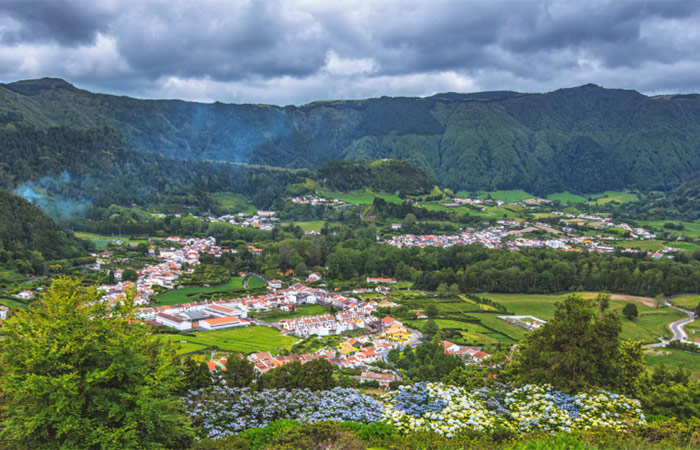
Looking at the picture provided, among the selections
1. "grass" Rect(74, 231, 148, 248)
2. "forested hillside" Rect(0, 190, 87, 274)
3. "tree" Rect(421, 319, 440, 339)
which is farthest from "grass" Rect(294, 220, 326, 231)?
"tree" Rect(421, 319, 440, 339)

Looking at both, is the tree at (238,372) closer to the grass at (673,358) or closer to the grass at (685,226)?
the grass at (673,358)

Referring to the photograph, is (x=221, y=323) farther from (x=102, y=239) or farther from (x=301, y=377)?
(x=102, y=239)

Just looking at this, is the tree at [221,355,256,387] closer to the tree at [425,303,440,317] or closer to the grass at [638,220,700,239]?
the tree at [425,303,440,317]

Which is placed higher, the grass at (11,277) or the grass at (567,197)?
the grass at (11,277)

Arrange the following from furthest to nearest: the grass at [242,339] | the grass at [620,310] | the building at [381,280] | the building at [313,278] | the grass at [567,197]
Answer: the grass at [567,197]
the building at [313,278]
the building at [381,280]
the grass at [620,310]
the grass at [242,339]

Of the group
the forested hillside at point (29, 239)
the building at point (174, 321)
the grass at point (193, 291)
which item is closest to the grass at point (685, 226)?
the grass at point (193, 291)

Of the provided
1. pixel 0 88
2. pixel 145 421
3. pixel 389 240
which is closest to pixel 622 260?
pixel 389 240

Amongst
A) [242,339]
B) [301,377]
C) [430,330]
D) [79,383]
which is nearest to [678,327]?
[430,330]
